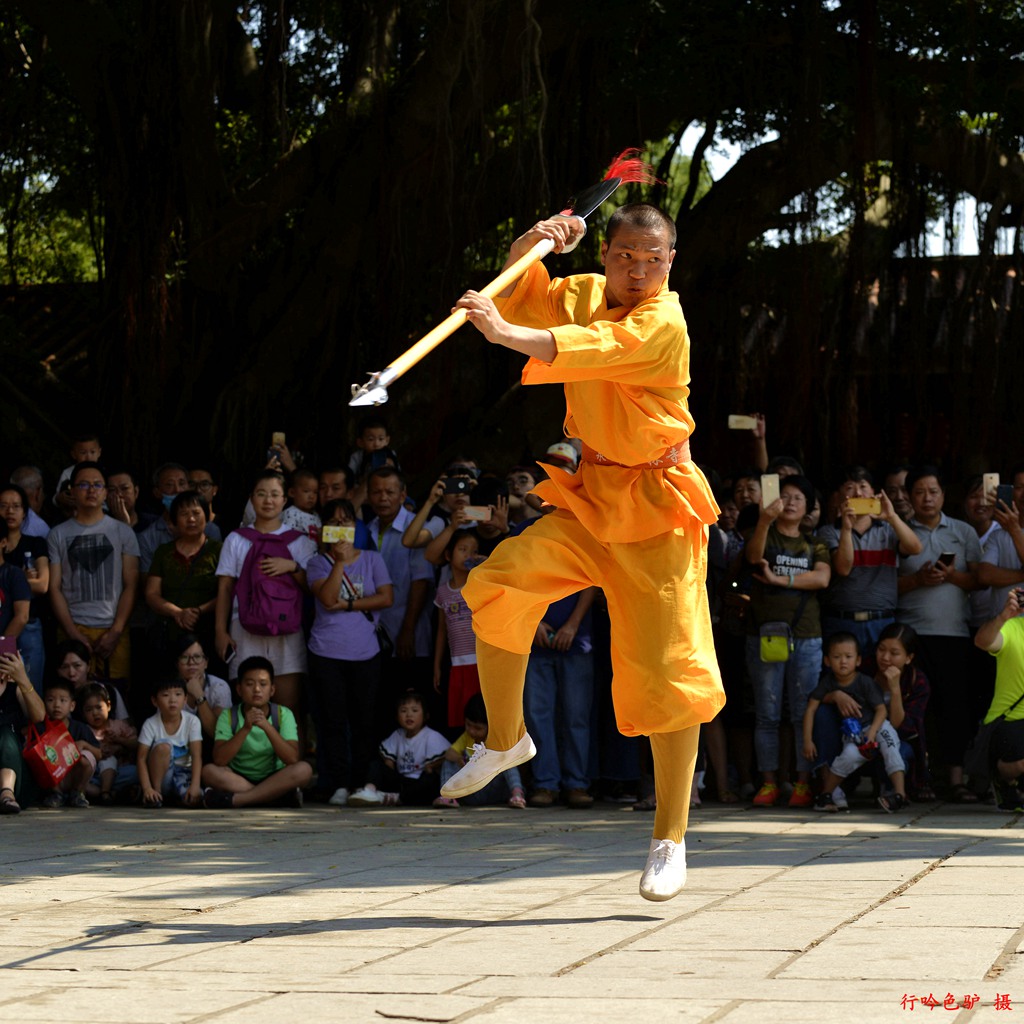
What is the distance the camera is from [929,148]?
11.0m

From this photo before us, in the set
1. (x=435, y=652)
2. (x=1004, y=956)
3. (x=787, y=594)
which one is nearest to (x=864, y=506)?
(x=787, y=594)

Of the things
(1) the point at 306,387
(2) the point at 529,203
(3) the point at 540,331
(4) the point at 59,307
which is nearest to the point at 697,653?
(3) the point at 540,331

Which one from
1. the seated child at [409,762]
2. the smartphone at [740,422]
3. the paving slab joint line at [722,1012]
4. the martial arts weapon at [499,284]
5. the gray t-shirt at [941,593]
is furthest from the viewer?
the smartphone at [740,422]

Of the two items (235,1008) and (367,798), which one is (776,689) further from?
(235,1008)

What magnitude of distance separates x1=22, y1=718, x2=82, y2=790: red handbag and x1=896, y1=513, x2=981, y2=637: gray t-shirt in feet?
14.5

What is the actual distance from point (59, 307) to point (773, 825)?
35.7 ft

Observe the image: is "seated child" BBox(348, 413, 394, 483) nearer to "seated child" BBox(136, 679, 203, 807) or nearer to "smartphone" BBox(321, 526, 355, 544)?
"smartphone" BBox(321, 526, 355, 544)

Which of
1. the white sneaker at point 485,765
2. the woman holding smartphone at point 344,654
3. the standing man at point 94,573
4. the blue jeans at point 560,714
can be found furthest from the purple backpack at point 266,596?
the white sneaker at point 485,765

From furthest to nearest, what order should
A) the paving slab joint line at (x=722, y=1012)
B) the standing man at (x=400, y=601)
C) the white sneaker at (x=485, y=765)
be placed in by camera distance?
the standing man at (x=400, y=601) → the white sneaker at (x=485, y=765) → the paving slab joint line at (x=722, y=1012)

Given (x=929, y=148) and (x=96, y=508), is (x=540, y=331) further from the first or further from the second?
(x=929, y=148)

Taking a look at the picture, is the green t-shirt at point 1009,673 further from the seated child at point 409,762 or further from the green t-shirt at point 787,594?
the seated child at point 409,762

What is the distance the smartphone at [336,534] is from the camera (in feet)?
26.8

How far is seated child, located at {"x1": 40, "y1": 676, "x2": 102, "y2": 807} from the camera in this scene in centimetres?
809

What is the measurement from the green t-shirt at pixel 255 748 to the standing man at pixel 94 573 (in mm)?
858
